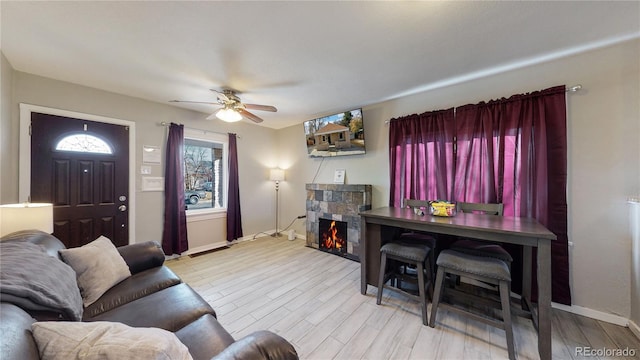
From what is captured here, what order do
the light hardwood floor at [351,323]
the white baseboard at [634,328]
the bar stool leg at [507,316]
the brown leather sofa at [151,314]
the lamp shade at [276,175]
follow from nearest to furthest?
the brown leather sofa at [151,314], the bar stool leg at [507,316], the light hardwood floor at [351,323], the white baseboard at [634,328], the lamp shade at [276,175]

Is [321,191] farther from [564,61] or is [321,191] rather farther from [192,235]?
[564,61]

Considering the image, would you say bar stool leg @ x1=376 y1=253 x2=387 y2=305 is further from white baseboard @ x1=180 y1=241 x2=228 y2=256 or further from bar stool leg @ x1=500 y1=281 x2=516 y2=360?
white baseboard @ x1=180 y1=241 x2=228 y2=256

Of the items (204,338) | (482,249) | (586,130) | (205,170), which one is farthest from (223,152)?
(586,130)

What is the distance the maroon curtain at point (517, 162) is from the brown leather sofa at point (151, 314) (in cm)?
261

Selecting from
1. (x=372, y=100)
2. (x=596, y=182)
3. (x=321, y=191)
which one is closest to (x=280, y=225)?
(x=321, y=191)

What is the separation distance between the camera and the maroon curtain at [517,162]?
211 cm

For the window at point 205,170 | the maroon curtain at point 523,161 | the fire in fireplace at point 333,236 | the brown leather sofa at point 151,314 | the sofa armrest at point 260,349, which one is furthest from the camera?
the window at point 205,170

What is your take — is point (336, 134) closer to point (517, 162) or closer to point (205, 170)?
point (517, 162)

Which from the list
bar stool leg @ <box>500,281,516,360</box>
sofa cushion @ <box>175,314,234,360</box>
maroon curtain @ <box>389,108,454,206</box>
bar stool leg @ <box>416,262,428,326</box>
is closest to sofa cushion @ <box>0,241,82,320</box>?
sofa cushion @ <box>175,314,234,360</box>

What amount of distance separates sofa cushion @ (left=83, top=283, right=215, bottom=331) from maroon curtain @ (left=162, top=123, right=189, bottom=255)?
2177 mm

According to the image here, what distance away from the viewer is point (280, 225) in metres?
4.99

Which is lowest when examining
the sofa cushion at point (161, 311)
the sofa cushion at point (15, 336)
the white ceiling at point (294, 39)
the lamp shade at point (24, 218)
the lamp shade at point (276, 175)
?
the sofa cushion at point (161, 311)

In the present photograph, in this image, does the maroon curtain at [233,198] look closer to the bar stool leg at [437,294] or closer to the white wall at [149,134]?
the white wall at [149,134]

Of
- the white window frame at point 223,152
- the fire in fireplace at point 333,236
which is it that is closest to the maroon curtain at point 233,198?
the white window frame at point 223,152
